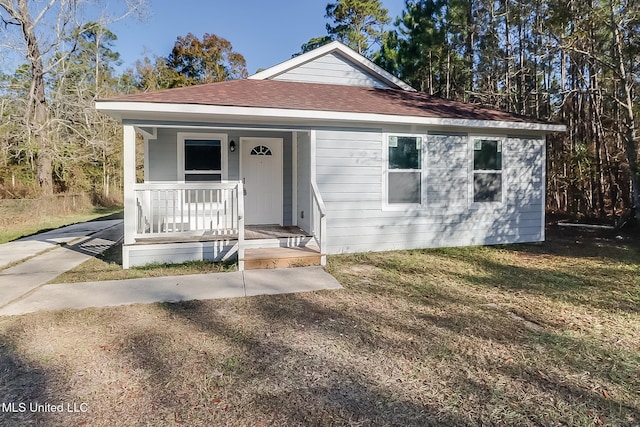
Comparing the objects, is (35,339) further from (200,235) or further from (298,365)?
(200,235)

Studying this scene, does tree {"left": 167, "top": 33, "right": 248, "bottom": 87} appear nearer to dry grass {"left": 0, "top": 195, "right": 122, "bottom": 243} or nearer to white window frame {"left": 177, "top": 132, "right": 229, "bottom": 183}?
dry grass {"left": 0, "top": 195, "right": 122, "bottom": 243}

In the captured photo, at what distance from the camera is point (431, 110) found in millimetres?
7484

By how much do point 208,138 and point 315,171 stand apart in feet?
8.03

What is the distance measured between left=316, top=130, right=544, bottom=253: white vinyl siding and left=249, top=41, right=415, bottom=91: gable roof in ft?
9.00

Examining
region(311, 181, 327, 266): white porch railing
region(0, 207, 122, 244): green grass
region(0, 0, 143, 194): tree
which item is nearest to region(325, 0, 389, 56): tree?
region(0, 0, 143, 194): tree

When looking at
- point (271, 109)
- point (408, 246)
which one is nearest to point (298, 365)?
point (271, 109)

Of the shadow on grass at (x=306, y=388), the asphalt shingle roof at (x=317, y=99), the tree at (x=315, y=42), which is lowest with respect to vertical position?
the shadow on grass at (x=306, y=388)

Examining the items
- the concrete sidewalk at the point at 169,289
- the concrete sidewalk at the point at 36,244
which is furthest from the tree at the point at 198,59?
the concrete sidewalk at the point at 169,289

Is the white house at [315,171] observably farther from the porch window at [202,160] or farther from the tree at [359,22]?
the tree at [359,22]

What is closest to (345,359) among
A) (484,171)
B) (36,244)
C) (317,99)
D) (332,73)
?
(317,99)

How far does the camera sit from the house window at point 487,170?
305 inches

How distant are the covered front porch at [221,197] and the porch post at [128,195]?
0.05ft

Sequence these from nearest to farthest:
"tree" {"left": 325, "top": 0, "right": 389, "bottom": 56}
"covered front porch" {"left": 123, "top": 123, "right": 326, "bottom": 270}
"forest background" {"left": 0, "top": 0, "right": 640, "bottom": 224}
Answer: "covered front porch" {"left": 123, "top": 123, "right": 326, "bottom": 270}, "forest background" {"left": 0, "top": 0, "right": 640, "bottom": 224}, "tree" {"left": 325, "top": 0, "right": 389, "bottom": 56}

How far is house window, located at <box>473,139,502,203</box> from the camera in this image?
7.76 m
